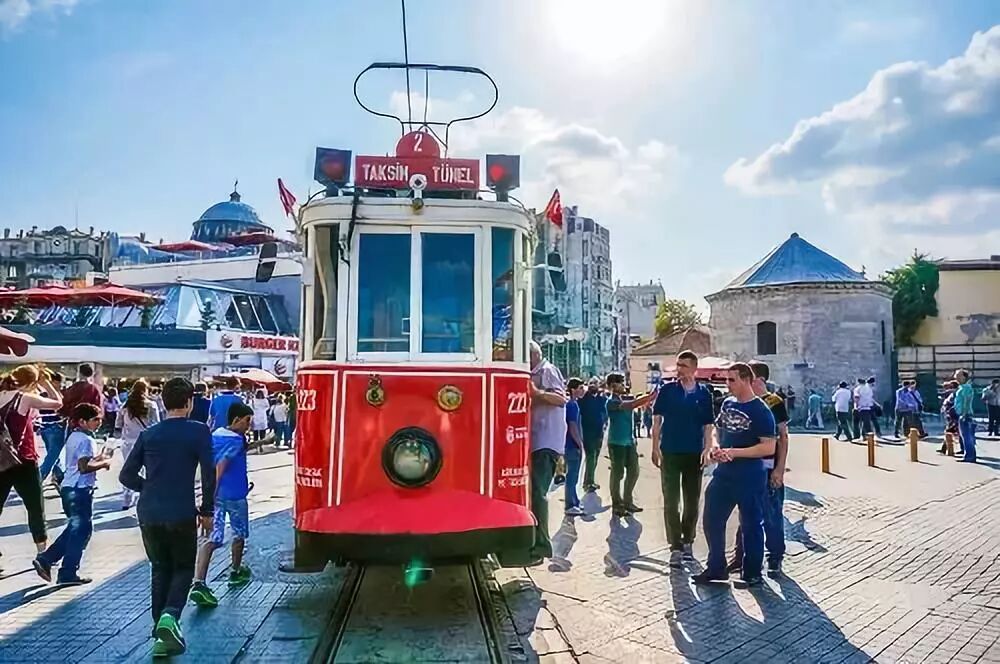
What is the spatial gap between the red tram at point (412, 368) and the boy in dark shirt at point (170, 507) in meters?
0.85

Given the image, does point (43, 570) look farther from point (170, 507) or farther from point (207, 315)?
point (207, 315)

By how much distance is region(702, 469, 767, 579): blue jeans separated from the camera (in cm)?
713

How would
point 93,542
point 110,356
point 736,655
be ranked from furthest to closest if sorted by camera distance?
point 110,356 < point 93,542 < point 736,655

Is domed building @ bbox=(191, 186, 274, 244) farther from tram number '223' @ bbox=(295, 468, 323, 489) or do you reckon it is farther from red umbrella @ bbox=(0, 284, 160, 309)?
tram number '223' @ bbox=(295, 468, 323, 489)

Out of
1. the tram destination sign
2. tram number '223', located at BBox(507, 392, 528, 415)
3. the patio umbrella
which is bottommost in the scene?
tram number '223', located at BBox(507, 392, 528, 415)

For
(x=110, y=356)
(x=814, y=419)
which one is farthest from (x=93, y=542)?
(x=814, y=419)

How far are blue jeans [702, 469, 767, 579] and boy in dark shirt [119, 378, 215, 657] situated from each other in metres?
4.05

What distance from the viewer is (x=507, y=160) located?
6.89 m

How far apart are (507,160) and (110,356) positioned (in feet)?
95.6

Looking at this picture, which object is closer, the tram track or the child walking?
the tram track

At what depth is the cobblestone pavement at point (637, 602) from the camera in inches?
228

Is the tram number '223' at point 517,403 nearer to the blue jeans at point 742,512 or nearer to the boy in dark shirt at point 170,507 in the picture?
the blue jeans at point 742,512

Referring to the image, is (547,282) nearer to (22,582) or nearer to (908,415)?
(22,582)

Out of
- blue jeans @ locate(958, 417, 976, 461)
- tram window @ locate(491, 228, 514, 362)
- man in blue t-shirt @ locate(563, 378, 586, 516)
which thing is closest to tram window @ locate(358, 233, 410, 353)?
tram window @ locate(491, 228, 514, 362)
